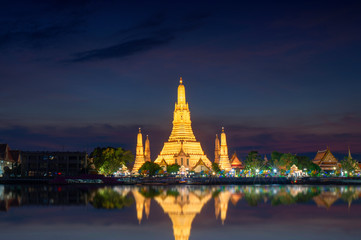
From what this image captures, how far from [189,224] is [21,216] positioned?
12733 mm

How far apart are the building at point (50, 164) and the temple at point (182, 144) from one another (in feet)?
67.3

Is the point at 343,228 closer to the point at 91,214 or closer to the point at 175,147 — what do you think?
the point at 91,214

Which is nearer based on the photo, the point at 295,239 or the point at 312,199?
the point at 295,239

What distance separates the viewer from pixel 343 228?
3241 centimetres

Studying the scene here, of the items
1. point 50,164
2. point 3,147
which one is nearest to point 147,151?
point 50,164

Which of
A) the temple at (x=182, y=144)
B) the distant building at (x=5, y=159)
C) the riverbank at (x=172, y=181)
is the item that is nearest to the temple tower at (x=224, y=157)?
the temple at (x=182, y=144)

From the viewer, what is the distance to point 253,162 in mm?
109875

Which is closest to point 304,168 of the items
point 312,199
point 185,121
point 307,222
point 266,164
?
point 266,164

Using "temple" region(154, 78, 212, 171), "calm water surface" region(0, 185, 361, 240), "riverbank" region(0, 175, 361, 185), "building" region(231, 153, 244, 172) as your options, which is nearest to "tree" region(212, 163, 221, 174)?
"temple" region(154, 78, 212, 171)

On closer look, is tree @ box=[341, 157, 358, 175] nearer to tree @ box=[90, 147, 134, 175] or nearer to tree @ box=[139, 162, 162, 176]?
tree @ box=[139, 162, 162, 176]

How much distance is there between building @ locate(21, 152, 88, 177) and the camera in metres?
107

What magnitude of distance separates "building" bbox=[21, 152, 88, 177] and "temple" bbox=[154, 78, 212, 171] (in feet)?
67.3

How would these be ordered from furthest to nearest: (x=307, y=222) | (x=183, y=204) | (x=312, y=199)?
(x=312, y=199) < (x=183, y=204) < (x=307, y=222)

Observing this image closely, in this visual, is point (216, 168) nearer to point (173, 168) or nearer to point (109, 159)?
point (173, 168)
